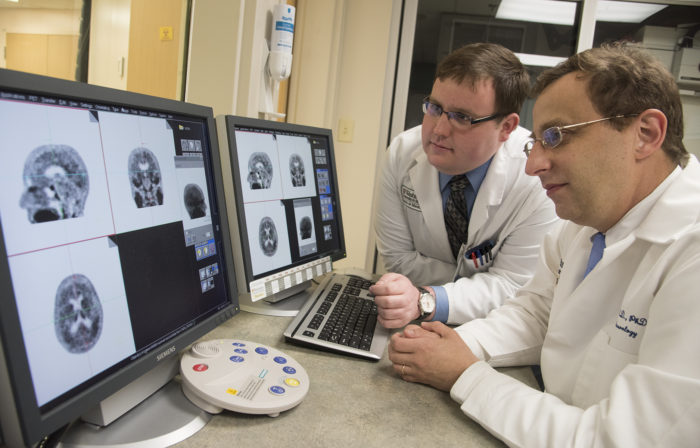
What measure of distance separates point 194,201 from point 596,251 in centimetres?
77

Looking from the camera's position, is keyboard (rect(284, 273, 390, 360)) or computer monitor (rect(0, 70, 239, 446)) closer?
computer monitor (rect(0, 70, 239, 446))

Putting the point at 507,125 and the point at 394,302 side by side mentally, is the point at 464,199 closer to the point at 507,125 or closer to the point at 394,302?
the point at 507,125

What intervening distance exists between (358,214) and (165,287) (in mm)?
2265

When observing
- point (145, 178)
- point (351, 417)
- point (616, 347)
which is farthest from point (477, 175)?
point (145, 178)

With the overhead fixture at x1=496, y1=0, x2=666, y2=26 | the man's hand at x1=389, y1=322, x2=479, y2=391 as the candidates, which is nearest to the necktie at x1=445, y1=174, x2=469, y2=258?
the man's hand at x1=389, y1=322, x2=479, y2=391

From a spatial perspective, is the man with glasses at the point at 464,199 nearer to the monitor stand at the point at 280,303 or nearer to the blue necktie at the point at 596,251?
the monitor stand at the point at 280,303

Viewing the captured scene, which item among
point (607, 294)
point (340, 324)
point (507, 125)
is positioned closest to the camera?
point (607, 294)

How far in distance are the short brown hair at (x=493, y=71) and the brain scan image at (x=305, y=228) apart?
591 millimetres

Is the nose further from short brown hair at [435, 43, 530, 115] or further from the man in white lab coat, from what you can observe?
Answer: short brown hair at [435, 43, 530, 115]

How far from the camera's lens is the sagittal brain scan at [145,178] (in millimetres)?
593

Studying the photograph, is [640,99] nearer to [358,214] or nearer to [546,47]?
[358,214]

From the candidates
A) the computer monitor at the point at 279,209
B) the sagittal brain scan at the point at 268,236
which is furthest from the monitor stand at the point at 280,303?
the sagittal brain scan at the point at 268,236

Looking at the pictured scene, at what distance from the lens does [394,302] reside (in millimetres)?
1031

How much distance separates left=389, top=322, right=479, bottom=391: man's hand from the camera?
813 millimetres
